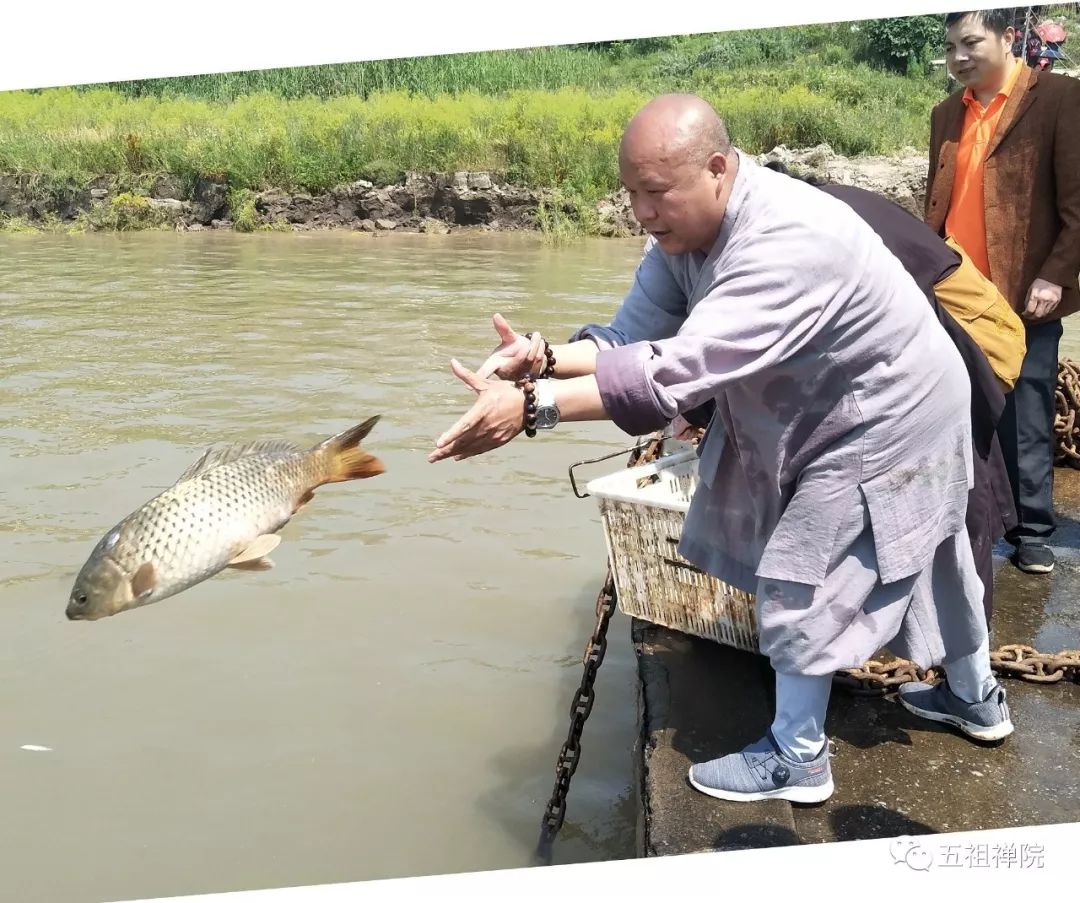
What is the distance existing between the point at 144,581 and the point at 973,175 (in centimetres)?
347

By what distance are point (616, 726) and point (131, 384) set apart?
589 centimetres

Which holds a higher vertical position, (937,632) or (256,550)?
(256,550)

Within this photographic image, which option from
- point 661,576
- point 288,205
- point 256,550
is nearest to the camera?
point 256,550

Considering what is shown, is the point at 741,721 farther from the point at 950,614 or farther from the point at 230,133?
the point at 230,133

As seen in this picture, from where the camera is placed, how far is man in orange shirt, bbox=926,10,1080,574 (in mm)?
4082

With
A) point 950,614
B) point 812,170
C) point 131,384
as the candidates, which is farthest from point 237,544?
point 812,170

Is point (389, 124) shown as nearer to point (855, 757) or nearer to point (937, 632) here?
point (855, 757)

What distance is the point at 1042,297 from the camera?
13.6ft

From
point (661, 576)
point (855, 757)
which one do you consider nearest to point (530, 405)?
point (661, 576)

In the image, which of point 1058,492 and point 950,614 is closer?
point 950,614

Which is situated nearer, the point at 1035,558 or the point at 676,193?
the point at 676,193

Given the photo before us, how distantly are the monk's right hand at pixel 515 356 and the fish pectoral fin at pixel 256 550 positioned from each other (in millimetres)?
674

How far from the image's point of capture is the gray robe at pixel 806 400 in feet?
7.53

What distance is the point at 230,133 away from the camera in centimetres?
2148
